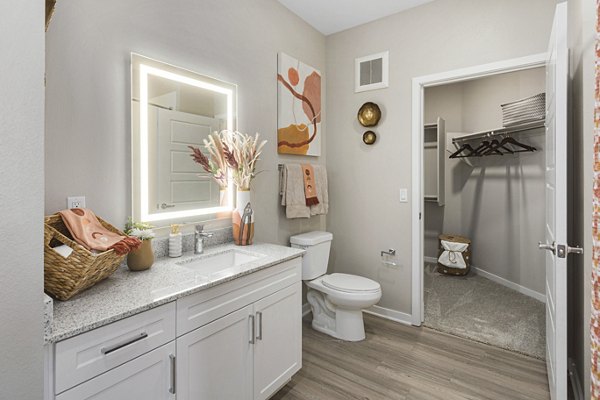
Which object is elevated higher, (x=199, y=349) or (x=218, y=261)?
(x=218, y=261)

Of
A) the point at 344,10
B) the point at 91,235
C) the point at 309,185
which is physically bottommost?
the point at 91,235

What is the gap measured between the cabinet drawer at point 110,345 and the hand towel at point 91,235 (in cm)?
30

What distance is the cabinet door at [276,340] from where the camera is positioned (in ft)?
5.33

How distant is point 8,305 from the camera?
733 millimetres

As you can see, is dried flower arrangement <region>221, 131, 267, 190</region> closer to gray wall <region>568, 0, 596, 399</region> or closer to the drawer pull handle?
the drawer pull handle

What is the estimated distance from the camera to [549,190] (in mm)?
1819

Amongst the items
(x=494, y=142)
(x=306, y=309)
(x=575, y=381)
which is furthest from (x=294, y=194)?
(x=494, y=142)

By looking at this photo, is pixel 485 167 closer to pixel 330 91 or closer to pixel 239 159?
pixel 330 91

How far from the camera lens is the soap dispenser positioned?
1765mm

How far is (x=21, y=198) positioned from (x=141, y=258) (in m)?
0.80

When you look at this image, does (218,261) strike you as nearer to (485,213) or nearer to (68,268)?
(68,268)

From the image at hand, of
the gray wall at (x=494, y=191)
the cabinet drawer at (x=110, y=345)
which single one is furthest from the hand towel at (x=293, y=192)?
A: the gray wall at (x=494, y=191)

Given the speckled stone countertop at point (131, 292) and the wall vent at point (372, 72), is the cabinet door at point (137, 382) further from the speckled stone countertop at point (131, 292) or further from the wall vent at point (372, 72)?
the wall vent at point (372, 72)

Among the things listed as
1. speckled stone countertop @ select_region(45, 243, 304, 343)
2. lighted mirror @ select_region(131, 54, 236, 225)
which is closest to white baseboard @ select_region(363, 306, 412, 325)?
speckled stone countertop @ select_region(45, 243, 304, 343)
